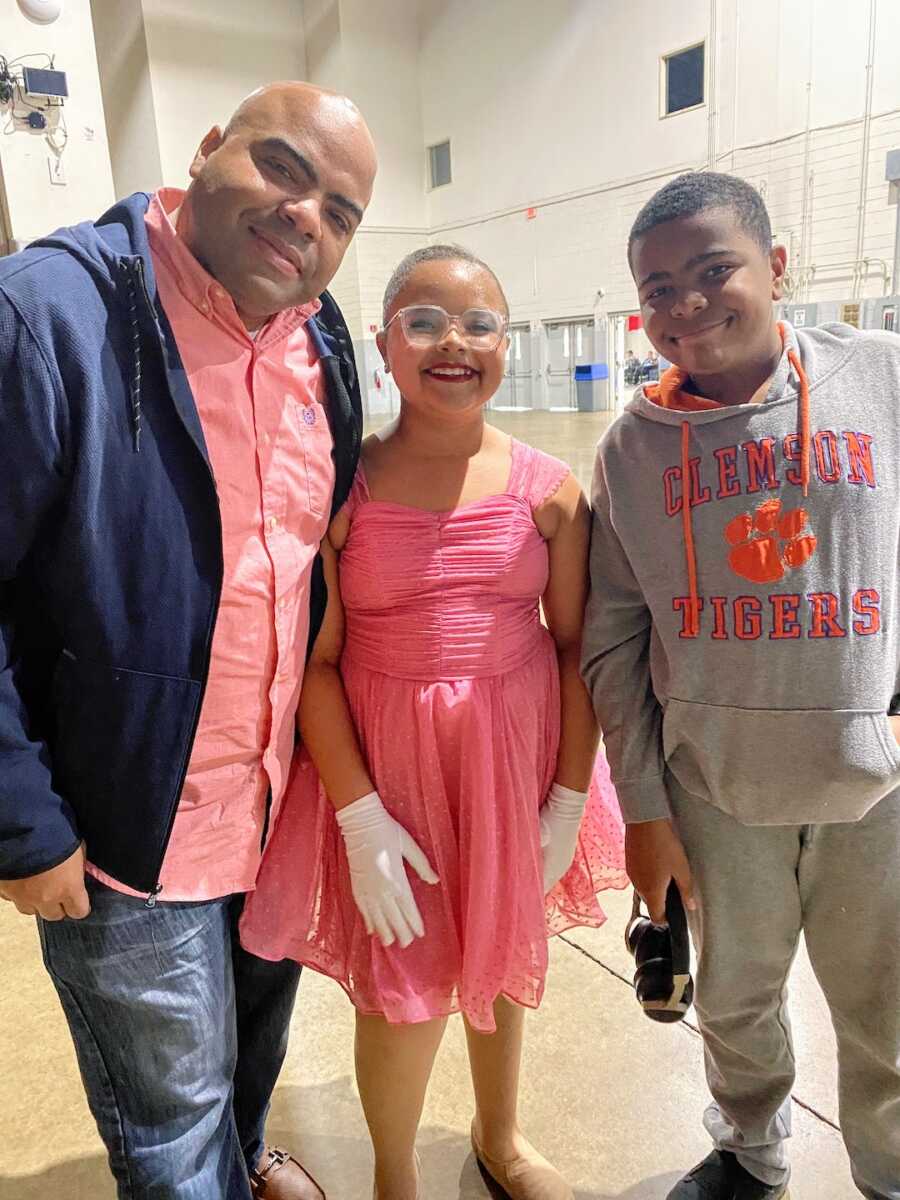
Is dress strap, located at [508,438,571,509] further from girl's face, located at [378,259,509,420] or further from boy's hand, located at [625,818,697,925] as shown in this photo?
boy's hand, located at [625,818,697,925]

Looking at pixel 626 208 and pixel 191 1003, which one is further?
pixel 626 208

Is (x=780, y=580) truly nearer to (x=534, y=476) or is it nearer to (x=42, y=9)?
(x=534, y=476)

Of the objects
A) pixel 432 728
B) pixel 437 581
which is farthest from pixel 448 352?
pixel 432 728

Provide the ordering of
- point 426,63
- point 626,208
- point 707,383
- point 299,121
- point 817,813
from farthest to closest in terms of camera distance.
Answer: point 426,63
point 626,208
point 707,383
point 817,813
point 299,121

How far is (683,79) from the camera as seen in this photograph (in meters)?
12.5

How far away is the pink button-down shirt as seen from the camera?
45.2 inches

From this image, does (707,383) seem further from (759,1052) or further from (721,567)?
(759,1052)

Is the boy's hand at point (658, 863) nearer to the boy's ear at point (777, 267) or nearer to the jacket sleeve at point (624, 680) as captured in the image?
the jacket sleeve at point (624, 680)

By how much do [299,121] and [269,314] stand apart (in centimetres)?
26

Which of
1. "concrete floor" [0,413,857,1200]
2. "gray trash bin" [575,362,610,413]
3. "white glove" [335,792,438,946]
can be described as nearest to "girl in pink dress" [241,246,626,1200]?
"white glove" [335,792,438,946]

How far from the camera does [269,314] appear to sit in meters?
1.24

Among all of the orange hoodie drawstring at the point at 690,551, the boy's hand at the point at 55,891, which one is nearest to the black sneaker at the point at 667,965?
the orange hoodie drawstring at the point at 690,551

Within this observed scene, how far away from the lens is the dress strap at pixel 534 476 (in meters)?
1.43

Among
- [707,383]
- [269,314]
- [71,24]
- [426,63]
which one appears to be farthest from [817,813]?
[426,63]
